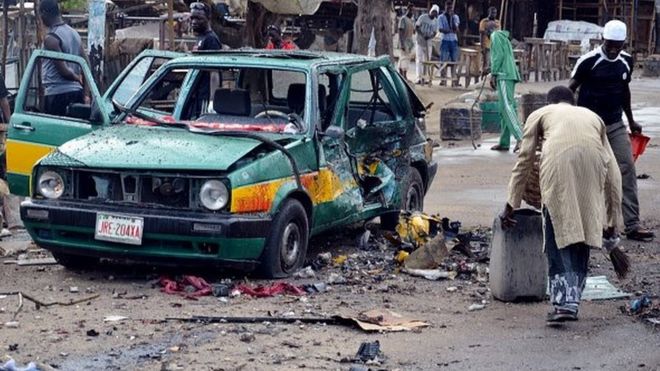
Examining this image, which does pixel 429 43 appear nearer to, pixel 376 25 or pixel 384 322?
pixel 376 25

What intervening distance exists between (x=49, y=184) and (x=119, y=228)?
2.38 ft

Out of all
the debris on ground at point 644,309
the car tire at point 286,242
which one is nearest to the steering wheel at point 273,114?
the car tire at point 286,242

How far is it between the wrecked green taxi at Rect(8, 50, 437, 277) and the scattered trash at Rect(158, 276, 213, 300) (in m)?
0.14

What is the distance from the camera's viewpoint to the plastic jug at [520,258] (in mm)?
8328

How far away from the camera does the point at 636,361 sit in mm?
6961

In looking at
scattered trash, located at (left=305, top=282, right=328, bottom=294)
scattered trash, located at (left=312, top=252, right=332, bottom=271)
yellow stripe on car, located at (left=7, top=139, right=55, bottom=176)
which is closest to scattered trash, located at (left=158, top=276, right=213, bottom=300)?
scattered trash, located at (left=305, top=282, right=328, bottom=294)

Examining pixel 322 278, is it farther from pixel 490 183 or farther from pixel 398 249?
pixel 490 183

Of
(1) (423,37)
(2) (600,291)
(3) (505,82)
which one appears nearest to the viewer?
(2) (600,291)

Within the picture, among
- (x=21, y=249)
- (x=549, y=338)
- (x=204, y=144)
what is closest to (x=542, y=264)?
(x=549, y=338)

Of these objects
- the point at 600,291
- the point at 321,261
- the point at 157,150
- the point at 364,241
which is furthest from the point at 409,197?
the point at 157,150

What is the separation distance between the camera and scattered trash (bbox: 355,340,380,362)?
677 centimetres

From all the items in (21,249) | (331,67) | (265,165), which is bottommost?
(21,249)

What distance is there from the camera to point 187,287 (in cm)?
849

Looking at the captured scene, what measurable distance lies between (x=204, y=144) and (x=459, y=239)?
2455 millimetres
